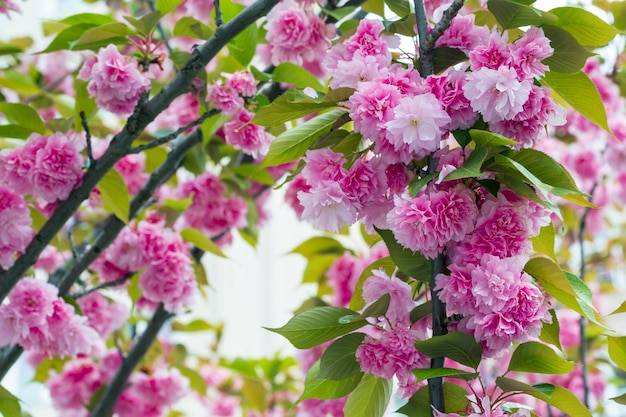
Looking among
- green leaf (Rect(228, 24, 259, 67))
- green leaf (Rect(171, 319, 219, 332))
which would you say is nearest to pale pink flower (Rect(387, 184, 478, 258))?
green leaf (Rect(228, 24, 259, 67))

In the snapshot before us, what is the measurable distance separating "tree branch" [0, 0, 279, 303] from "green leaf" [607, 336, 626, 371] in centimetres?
46

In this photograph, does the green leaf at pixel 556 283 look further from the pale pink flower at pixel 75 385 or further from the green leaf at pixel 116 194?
the pale pink flower at pixel 75 385

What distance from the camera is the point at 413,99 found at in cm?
54

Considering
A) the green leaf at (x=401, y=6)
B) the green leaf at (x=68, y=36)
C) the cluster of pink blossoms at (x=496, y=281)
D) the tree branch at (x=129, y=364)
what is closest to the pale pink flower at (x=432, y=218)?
the cluster of pink blossoms at (x=496, y=281)

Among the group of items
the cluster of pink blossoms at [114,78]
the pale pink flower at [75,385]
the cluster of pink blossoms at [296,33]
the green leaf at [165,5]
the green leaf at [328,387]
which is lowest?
the pale pink flower at [75,385]

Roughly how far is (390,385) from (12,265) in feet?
1.75

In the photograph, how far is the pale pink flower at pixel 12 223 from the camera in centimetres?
90

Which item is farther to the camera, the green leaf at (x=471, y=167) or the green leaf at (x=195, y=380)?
the green leaf at (x=195, y=380)

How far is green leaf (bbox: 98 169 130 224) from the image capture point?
92 centimetres

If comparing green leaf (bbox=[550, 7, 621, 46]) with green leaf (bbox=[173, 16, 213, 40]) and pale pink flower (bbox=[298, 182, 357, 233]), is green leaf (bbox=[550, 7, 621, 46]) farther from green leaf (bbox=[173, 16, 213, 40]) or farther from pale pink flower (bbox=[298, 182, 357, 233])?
green leaf (bbox=[173, 16, 213, 40])

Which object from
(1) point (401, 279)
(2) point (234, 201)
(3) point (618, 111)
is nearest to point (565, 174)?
(1) point (401, 279)

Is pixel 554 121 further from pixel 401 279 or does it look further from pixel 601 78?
pixel 601 78

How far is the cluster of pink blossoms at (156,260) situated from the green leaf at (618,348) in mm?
669

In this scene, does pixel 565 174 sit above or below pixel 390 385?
above
